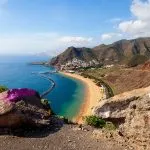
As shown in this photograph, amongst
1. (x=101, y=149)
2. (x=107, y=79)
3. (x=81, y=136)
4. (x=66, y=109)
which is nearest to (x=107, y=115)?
(x=81, y=136)

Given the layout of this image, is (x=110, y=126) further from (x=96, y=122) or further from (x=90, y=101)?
(x=90, y=101)

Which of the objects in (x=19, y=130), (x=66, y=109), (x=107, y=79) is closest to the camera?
(x=19, y=130)

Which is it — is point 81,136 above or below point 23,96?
below

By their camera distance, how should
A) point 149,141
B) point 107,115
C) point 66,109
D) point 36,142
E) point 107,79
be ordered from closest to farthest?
point 149,141
point 36,142
point 107,115
point 66,109
point 107,79

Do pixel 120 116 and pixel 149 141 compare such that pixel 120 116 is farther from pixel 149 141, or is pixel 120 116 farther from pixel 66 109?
pixel 66 109

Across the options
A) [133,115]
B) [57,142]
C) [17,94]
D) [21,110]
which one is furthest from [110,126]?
[17,94]
